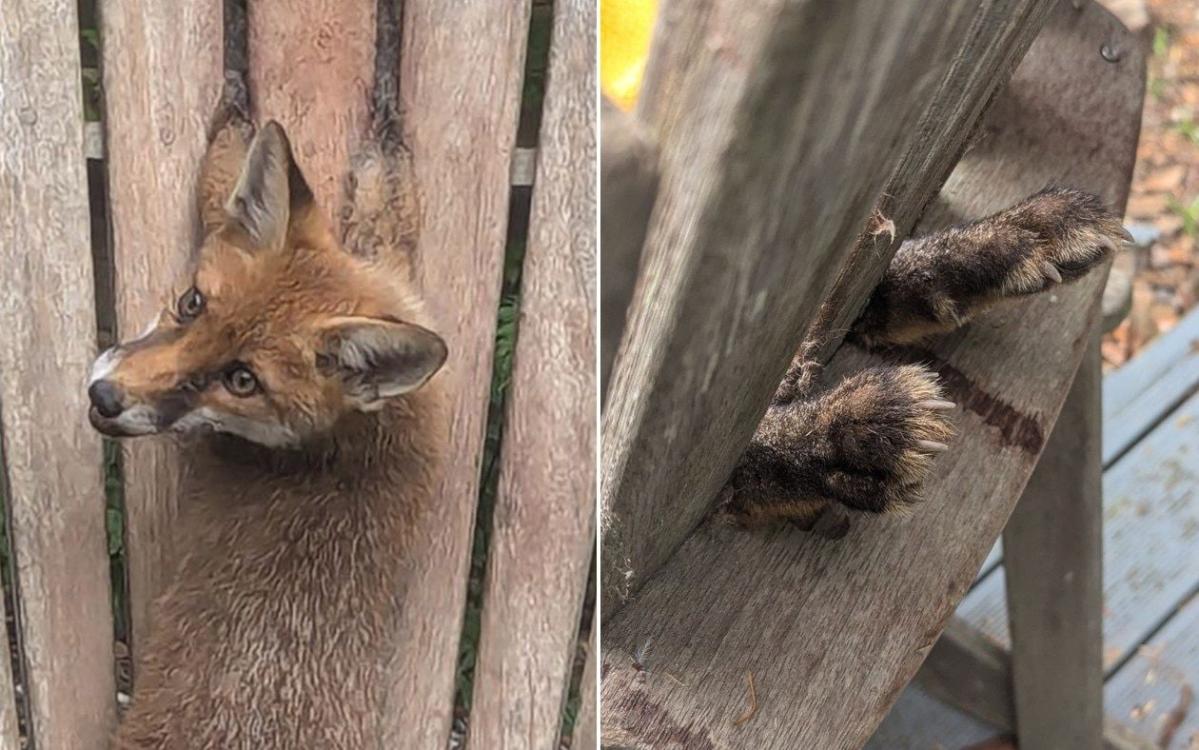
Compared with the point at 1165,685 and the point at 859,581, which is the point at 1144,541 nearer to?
the point at 1165,685

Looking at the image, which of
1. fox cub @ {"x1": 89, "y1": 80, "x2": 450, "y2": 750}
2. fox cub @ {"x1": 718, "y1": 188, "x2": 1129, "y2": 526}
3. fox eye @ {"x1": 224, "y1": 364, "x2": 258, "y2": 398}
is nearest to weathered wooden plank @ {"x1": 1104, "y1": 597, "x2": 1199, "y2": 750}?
fox cub @ {"x1": 718, "y1": 188, "x2": 1129, "y2": 526}

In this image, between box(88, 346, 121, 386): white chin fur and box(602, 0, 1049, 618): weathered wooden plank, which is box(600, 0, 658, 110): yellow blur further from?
box(88, 346, 121, 386): white chin fur

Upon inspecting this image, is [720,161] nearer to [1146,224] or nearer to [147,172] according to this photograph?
[147,172]

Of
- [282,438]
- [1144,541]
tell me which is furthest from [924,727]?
[282,438]

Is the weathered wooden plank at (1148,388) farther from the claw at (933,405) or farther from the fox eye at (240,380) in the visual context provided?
the fox eye at (240,380)

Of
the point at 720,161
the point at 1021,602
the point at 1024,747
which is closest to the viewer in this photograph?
the point at 720,161

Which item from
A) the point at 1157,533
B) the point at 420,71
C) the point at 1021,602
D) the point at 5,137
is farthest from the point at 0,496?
the point at 1157,533
